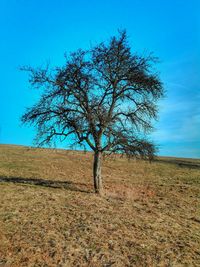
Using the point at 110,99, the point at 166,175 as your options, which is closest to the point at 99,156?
the point at 110,99

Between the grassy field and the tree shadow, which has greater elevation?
the tree shadow

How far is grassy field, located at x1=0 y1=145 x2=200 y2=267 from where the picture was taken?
370 inches

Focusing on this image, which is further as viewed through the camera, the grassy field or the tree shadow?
the tree shadow

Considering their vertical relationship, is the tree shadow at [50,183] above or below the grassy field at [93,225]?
above

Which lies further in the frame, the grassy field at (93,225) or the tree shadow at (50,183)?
the tree shadow at (50,183)

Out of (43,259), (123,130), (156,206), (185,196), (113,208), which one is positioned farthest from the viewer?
(185,196)

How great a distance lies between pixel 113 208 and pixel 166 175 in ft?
57.0

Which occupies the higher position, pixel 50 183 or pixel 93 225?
pixel 50 183

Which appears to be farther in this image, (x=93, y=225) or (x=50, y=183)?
(x=50, y=183)

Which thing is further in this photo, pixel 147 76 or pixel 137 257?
pixel 147 76

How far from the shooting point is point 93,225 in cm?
1180

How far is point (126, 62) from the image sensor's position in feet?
62.7

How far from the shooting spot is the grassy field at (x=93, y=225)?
30.9 feet

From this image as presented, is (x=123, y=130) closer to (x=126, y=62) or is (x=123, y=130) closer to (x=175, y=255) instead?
(x=126, y=62)
